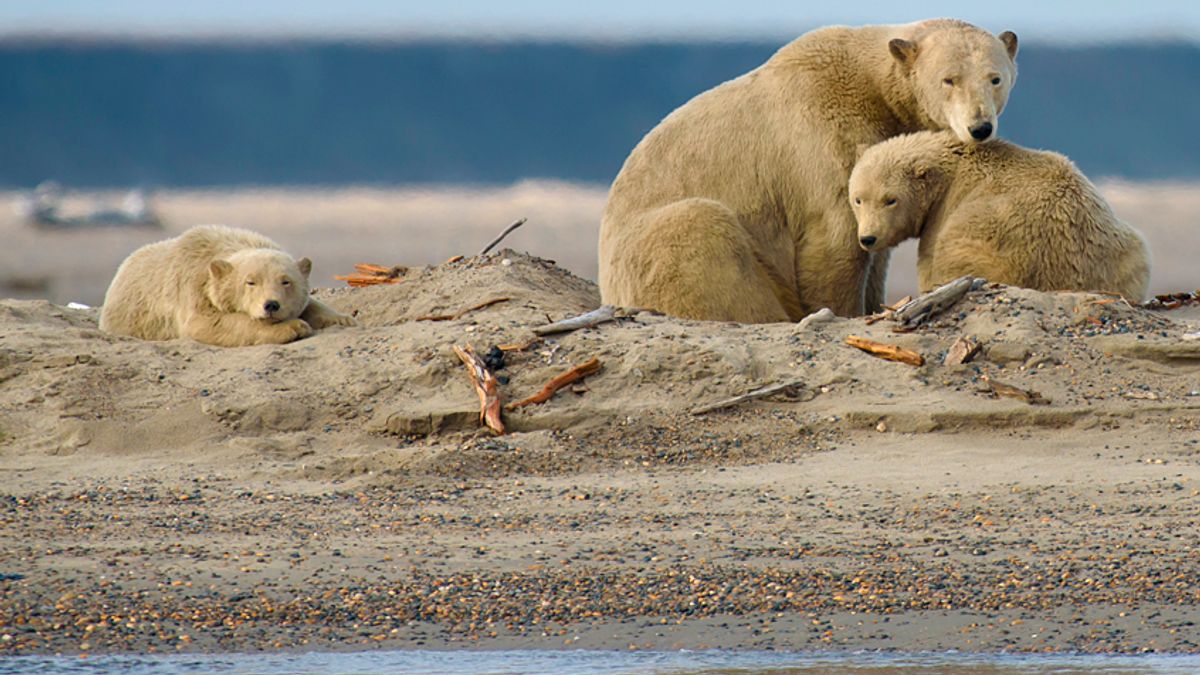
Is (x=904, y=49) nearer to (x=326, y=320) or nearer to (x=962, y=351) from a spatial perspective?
(x=962, y=351)

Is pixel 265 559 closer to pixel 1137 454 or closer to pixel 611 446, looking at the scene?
pixel 611 446

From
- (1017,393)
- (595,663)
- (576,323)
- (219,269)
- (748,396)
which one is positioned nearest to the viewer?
(595,663)

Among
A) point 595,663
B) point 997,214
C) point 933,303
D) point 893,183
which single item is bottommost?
point 595,663

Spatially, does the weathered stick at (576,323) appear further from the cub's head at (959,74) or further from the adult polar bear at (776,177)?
the cub's head at (959,74)

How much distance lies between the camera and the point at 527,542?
6996 mm

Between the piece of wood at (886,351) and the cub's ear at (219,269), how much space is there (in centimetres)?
390

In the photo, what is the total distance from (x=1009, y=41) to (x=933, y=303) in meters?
1.83

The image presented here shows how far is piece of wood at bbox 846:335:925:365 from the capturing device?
936 cm

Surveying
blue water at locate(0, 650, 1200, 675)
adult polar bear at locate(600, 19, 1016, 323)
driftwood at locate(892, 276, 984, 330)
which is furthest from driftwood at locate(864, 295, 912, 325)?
blue water at locate(0, 650, 1200, 675)

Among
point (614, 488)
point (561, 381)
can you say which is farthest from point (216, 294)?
point (614, 488)

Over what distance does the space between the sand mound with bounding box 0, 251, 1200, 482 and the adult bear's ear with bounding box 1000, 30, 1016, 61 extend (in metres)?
1.58

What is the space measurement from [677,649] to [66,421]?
16.2ft

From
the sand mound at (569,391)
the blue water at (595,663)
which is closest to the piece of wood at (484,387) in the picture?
the sand mound at (569,391)

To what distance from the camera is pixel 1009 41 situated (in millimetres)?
10336
